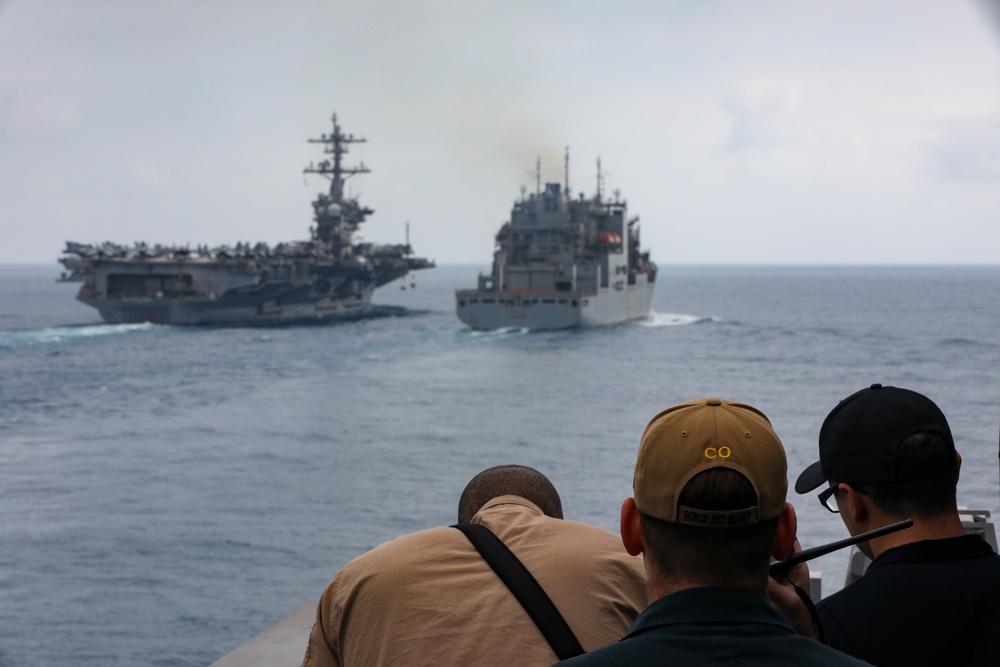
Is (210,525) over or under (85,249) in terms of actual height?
under

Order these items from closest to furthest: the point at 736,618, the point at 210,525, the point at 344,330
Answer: the point at 736,618 → the point at 210,525 → the point at 344,330

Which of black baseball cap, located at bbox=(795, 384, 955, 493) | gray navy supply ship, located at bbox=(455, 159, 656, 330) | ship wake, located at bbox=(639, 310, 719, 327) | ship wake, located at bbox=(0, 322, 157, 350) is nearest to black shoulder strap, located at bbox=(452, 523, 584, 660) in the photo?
black baseball cap, located at bbox=(795, 384, 955, 493)

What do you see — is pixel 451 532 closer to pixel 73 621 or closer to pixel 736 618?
pixel 736 618

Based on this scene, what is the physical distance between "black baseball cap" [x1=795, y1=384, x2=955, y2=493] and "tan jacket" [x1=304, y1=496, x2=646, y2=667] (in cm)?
58

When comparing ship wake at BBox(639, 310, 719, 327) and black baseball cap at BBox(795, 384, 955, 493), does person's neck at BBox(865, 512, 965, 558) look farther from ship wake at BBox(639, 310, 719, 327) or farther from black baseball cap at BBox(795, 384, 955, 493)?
ship wake at BBox(639, 310, 719, 327)

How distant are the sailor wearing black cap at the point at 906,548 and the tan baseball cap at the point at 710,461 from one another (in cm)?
68

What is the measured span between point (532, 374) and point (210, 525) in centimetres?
1930

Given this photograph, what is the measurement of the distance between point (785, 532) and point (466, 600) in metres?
0.55

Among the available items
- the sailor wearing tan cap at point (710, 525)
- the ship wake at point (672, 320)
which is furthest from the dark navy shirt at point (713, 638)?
the ship wake at point (672, 320)

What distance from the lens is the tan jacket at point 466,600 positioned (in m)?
1.69

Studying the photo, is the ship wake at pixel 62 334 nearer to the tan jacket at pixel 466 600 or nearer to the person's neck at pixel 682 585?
the tan jacket at pixel 466 600


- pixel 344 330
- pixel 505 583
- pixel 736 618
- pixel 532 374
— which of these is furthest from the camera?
pixel 344 330

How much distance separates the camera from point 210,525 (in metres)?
17.2

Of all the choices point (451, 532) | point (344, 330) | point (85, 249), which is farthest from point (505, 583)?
point (85, 249)
